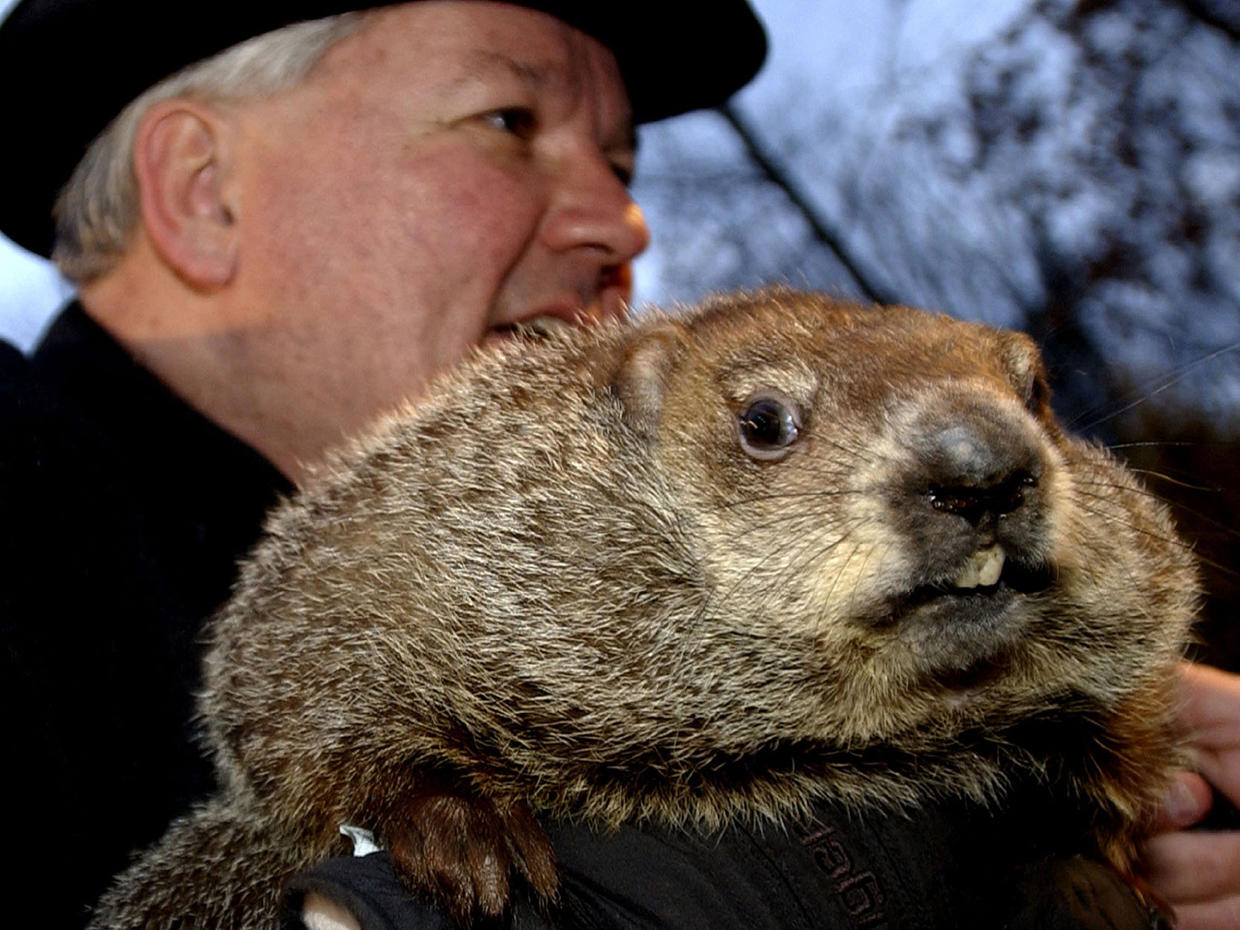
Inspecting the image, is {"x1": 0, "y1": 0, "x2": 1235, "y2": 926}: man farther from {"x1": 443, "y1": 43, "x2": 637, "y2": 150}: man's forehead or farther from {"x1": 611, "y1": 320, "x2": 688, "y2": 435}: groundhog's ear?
{"x1": 611, "y1": 320, "x2": 688, "y2": 435}: groundhog's ear

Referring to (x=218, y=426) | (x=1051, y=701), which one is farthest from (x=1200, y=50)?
(x=218, y=426)

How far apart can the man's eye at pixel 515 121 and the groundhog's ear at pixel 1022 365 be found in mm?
1764

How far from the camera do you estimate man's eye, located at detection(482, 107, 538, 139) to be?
3.23 metres

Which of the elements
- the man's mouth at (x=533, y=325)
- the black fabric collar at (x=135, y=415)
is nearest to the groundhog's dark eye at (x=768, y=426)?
the man's mouth at (x=533, y=325)

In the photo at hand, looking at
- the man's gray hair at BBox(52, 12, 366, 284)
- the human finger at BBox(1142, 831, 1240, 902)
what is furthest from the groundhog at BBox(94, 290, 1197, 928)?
the man's gray hair at BBox(52, 12, 366, 284)

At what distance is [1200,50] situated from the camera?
3.82 meters

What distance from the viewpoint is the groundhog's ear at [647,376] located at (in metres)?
2.18

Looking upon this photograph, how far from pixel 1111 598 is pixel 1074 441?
2.24 ft

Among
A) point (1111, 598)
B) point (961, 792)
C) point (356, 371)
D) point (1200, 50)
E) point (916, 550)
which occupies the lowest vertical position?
point (1200, 50)

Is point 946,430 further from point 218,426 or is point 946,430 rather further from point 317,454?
point 317,454

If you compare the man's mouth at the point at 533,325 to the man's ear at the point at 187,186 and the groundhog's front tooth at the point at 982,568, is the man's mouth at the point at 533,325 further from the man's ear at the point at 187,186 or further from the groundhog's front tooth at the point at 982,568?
the groundhog's front tooth at the point at 982,568

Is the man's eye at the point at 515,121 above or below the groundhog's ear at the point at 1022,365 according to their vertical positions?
above

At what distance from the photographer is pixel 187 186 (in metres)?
3.22

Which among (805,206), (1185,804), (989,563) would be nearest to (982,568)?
(989,563)
